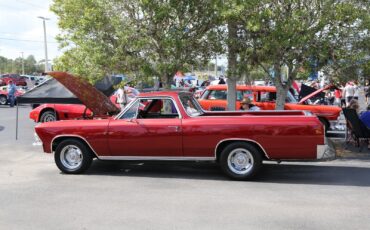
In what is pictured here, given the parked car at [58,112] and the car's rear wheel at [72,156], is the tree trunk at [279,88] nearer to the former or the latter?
the car's rear wheel at [72,156]

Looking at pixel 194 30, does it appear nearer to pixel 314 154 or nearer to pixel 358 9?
pixel 358 9

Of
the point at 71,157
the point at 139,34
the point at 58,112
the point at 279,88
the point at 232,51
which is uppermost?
the point at 139,34

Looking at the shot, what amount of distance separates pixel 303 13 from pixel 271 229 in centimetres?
624

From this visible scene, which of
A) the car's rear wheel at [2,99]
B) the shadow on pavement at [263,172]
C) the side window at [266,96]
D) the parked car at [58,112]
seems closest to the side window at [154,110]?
the shadow on pavement at [263,172]

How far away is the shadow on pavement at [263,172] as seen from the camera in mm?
7812

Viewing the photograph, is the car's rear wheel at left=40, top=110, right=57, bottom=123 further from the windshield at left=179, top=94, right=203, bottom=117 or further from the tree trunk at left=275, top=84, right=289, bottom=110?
the windshield at left=179, top=94, right=203, bottom=117

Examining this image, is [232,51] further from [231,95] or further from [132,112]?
[132,112]

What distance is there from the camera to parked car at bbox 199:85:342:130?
45.4 feet

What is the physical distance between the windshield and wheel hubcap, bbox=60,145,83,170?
2.18 metres

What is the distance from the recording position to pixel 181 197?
261 inches

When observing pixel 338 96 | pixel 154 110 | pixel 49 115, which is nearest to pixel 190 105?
pixel 154 110

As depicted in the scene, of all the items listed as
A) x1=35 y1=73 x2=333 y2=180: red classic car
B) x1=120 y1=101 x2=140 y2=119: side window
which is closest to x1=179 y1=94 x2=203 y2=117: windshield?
x1=35 y1=73 x2=333 y2=180: red classic car

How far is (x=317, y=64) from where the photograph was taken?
35.2 ft

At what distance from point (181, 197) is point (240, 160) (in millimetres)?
1563
